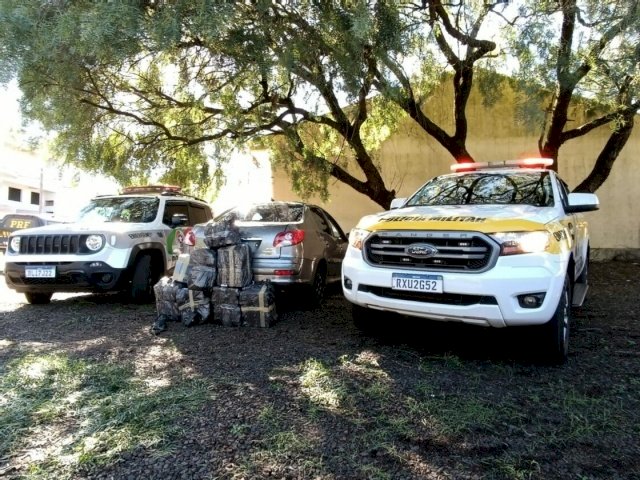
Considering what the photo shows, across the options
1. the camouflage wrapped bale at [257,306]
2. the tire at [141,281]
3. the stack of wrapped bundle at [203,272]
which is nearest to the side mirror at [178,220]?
the tire at [141,281]

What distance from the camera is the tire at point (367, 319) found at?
5070mm

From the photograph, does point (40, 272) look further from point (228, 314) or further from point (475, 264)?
point (475, 264)

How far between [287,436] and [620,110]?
7195 mm

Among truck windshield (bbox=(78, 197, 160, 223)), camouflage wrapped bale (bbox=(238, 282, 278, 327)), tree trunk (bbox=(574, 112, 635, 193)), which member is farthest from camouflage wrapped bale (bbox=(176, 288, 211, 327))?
tree trunk (bbox=(574, 112, 635, 193))

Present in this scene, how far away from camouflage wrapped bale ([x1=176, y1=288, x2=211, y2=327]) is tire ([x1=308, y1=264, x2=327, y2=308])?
137 cm

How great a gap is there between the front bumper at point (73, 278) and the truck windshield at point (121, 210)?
1077mm

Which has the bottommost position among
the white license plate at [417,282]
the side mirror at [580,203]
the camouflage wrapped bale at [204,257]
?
the white license plate at [417,282]

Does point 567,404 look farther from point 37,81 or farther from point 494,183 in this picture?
point 37,81

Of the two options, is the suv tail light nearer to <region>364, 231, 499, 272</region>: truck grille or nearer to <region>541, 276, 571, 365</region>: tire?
<region>364, 231, 499, 272</region>: truck grille

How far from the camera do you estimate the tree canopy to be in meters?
4.88

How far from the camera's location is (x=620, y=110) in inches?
296

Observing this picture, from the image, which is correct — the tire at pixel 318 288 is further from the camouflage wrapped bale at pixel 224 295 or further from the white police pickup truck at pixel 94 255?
the white police pickup truck at pixel 94 255

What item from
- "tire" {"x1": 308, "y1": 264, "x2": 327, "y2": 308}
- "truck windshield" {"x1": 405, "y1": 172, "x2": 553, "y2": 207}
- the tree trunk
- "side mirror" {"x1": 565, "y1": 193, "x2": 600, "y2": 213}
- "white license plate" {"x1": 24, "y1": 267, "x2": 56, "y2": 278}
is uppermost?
the tree trunk

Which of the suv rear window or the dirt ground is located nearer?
the dirt ground
